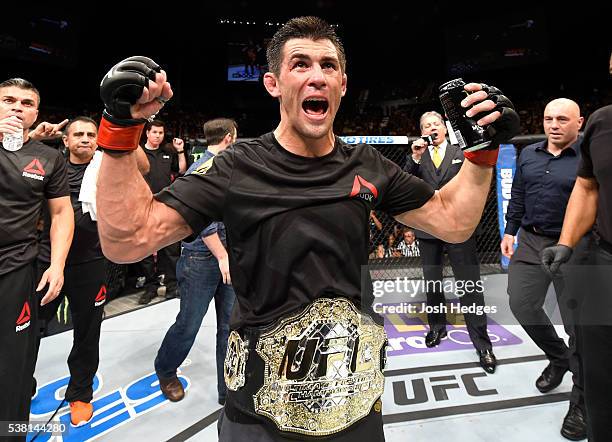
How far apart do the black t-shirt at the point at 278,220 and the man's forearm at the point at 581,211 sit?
1.27 metres

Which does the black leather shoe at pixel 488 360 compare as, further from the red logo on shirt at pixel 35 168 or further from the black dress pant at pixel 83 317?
the red logo on shirt at pixel 35 168

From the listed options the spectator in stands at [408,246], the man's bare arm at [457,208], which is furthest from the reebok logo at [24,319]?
the spectator in stands at [408,246]

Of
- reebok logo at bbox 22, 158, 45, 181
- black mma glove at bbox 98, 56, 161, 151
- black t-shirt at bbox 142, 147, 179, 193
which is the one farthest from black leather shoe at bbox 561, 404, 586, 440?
black t-shirt at bbox 142, 147, 179, 193

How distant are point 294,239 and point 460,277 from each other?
8.17 ft

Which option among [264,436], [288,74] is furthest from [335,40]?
[264,436]

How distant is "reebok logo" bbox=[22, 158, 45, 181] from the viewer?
1955mm

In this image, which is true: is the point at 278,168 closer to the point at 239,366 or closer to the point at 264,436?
the point at 239,366

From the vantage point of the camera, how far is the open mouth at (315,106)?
1063 mm

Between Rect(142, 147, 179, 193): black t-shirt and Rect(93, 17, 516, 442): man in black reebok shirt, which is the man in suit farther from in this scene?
Rect(142, 147, 179, 193): black t-shirt

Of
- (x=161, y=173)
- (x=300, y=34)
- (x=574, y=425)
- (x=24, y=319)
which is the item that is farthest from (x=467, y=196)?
(x=161, y=173)

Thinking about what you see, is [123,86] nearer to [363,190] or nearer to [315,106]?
[315,106]

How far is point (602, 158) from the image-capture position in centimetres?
157

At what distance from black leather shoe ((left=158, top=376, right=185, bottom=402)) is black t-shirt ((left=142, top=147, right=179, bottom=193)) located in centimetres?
237

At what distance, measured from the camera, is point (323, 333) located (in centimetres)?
100
